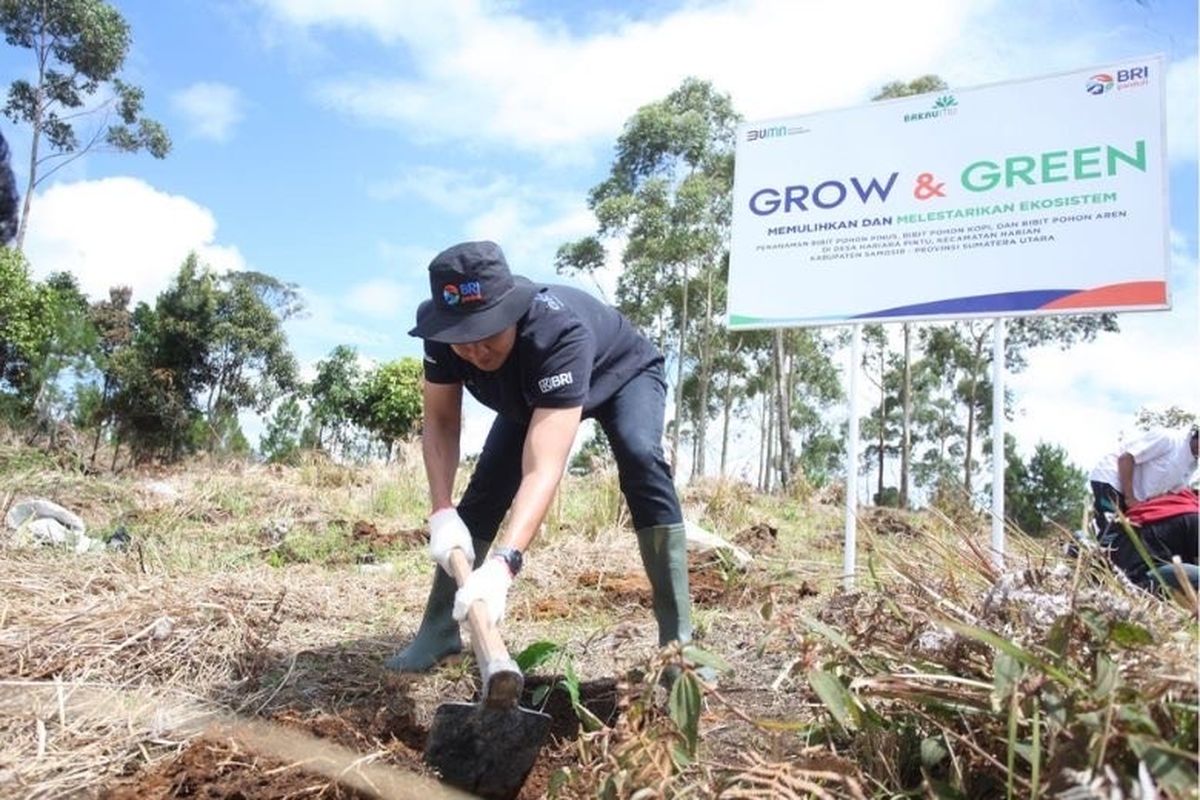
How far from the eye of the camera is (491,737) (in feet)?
5.85

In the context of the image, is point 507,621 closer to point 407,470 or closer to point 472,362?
point 472,362

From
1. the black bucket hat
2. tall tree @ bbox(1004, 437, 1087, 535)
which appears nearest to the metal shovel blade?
the black bucket hat

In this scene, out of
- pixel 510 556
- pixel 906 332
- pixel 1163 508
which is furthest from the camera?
pixel 906 332

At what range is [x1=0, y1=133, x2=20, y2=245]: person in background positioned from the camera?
3348 mm

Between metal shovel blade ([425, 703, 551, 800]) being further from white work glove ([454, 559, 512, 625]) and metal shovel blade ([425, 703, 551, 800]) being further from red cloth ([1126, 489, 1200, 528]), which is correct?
red cloth ([1126, 489, 1200, 528])

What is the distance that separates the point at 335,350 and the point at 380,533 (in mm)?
19987

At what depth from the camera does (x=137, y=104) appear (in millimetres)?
20266

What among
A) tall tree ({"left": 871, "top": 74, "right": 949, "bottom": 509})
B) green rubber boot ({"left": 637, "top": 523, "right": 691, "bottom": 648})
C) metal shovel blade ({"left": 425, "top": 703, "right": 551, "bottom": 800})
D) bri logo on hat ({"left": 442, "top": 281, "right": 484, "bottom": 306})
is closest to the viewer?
metal shovel blade ({"left": 425, "top": 703, "right": 551, "bottom": 800})

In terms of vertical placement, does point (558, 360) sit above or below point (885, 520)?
above

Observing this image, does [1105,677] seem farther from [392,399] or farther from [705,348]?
[705,348]

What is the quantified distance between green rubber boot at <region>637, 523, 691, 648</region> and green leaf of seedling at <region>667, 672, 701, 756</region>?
4.03ft

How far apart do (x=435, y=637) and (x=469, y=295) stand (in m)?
1.13

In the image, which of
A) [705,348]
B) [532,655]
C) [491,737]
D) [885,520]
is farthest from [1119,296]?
[705,348]

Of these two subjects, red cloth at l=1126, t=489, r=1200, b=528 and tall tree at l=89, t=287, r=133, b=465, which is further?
tall tree at l=89, t=287, r=133, b=465
